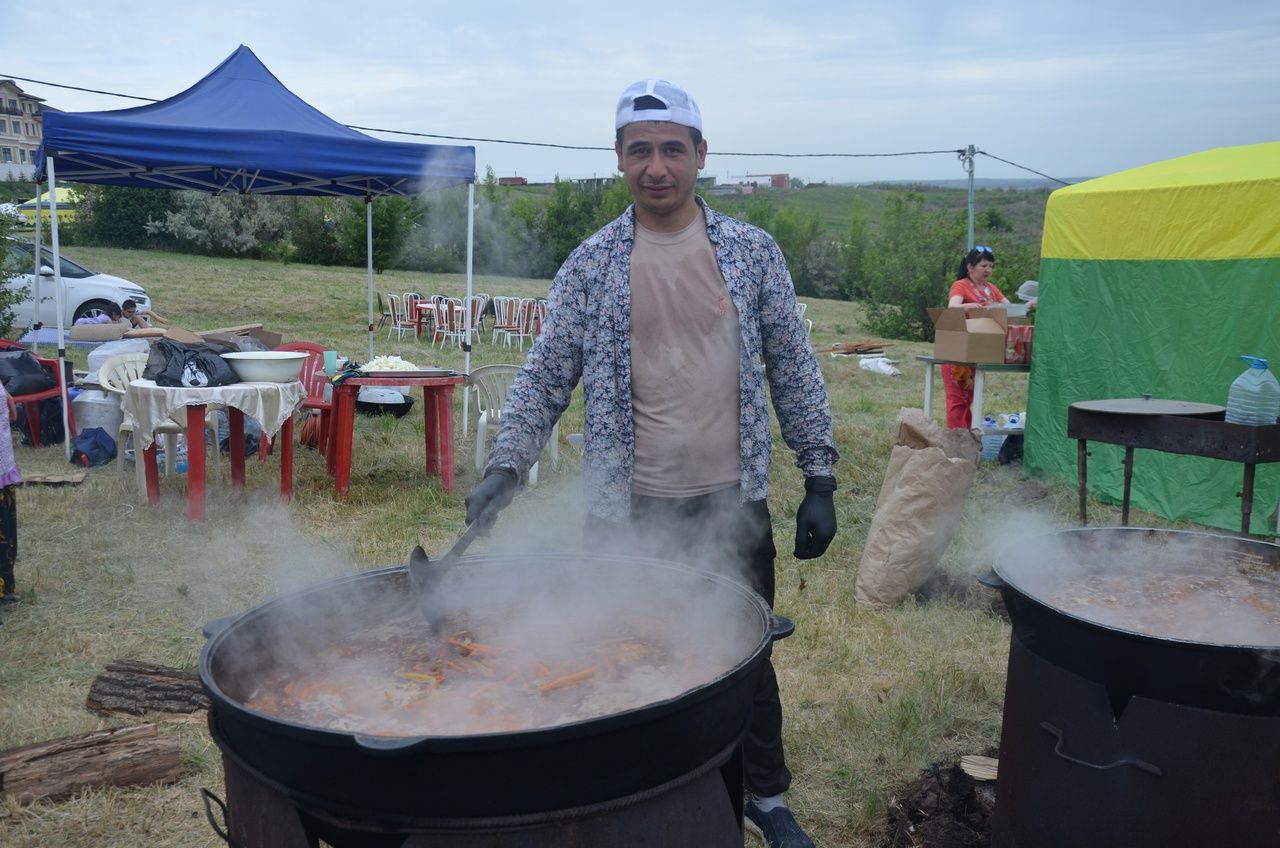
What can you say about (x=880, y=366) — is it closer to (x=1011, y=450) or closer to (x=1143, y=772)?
(x=1011, y=450)

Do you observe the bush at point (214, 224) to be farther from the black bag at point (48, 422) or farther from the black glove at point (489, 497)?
the black glove at point (489, 497)

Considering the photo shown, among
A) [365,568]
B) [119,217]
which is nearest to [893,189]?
[119,217]

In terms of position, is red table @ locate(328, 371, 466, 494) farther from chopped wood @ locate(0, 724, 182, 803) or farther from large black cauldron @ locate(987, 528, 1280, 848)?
large black cauldron @ locate(987, 528, 1280, 848)

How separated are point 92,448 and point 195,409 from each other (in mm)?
2268

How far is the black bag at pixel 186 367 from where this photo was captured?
5938 mm

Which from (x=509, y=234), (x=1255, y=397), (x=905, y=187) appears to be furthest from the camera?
(x=905, y=187)

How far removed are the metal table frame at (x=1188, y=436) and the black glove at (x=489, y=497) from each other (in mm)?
2582

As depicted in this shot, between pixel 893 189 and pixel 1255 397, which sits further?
pixel 893 189

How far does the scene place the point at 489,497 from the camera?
2104 mm

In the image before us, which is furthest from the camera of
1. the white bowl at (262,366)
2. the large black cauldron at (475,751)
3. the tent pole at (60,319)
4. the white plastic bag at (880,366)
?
the white plastic bag at (880,366)

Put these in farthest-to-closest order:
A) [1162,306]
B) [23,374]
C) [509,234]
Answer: [509,234], [23,374], [1162,306]

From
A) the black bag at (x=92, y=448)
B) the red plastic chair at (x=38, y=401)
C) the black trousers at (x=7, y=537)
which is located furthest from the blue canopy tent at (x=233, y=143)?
the black trousers at (x=7, y=537)

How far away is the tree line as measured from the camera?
21.5 metres

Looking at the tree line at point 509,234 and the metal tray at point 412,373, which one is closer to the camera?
the metal tray at point 412,373
